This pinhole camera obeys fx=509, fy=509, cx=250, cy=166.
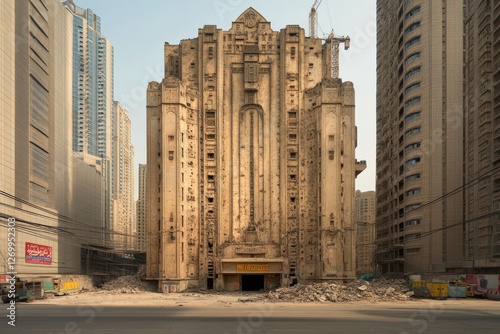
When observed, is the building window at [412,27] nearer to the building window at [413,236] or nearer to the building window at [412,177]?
the building window at [412,177]

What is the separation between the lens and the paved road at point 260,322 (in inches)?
1147

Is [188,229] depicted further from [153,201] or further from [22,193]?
[22,193]

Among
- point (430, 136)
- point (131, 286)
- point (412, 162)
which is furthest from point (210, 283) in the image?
point (430, 136)

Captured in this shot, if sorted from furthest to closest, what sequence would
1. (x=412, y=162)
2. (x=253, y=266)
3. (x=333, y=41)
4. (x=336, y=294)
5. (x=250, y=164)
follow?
(x=333, y=41)
(x=412, y=162)
(x=250, y=164)
(x=253, y=266)
(x=336, y=294)

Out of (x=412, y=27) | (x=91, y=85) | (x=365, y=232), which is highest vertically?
(x=91, y=85)

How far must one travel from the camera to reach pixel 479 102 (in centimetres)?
8175

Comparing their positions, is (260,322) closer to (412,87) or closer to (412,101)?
(412,101)

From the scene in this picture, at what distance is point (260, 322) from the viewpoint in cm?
3319

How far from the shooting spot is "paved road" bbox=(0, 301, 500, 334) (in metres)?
29.1

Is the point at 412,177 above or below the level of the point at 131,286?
above

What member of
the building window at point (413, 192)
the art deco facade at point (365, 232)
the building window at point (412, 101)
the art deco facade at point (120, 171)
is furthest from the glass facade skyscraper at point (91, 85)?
the building window at point (413, 192)

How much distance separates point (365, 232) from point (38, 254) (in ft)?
408

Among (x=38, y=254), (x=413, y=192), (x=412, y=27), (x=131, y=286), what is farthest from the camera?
(x=412, y=27)

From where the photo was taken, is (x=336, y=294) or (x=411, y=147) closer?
(x=336, y=294)
